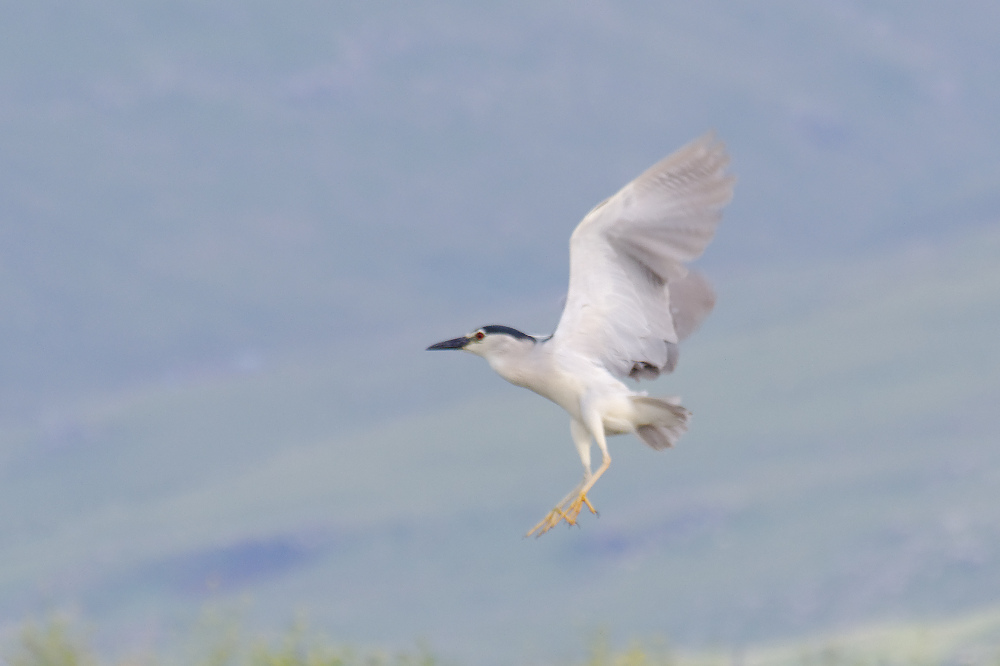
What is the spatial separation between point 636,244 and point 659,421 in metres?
0.87

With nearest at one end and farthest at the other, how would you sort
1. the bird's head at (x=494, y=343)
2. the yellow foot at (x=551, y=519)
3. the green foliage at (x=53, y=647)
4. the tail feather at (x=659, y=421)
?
the yellow foot at (x=551, y=519)
the bird's head at (x=494, y=343)
the tail feather at (x=659, y=421)
the green foliage at (x=53, y=647)

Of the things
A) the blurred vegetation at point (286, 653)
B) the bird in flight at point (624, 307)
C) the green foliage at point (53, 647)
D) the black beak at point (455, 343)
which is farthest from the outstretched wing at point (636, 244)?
the green foliage at point (53, 647)

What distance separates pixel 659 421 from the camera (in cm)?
916

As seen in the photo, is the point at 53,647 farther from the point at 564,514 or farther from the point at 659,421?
the point at 564,514

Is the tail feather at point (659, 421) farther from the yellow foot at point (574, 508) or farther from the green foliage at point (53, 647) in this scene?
the green foliage at point (53, 647)

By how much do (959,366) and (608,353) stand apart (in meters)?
51.1

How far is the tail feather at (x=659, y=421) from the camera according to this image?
893 centimetres

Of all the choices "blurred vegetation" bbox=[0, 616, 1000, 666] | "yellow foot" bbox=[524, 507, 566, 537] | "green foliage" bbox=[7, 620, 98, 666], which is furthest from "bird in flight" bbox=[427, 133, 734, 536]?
"green foliage" bbox=[7, 620, 98, 666]

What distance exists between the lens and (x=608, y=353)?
927cm

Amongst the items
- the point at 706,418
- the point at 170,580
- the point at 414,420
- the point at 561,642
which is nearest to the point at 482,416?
the point at 414,420

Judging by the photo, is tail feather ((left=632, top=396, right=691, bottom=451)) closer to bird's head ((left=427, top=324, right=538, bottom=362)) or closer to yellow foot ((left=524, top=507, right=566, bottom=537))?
bird's head ((left=427, top=324, right=538, bottom=362))

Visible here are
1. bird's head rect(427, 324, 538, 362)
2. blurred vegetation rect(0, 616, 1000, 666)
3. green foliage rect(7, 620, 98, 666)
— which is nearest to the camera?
bird's head rect(427, 324, 538, 362)

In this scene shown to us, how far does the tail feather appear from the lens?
8.93m

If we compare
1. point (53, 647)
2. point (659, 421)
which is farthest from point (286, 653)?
point (659, 421)
